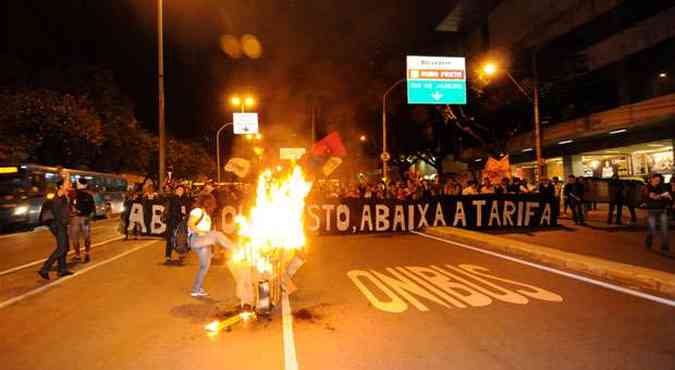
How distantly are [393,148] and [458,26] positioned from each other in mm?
15358

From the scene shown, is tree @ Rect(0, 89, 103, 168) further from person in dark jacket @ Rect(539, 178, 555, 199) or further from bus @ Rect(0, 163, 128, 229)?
person in dark jacket @ Rect(539, 178, 555, 199)

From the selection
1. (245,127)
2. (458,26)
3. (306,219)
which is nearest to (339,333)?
(306,219)

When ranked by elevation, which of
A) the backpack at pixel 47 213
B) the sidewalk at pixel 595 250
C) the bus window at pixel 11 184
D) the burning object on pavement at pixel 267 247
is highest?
the bus window at pixel 11 184

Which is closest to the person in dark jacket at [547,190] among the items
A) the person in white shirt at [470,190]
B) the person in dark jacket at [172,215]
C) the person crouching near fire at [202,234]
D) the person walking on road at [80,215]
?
the person in white shirt at [470,190]

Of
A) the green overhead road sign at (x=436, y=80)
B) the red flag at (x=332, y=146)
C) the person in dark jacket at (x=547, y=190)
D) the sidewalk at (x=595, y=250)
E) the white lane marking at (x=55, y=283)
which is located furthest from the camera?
the green overhead road sign at (x=436, y=80)

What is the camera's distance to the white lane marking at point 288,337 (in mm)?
4414

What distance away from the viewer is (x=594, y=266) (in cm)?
812

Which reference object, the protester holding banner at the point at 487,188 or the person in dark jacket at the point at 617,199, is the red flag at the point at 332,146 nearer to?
the protester holding banner at the point at 487,188

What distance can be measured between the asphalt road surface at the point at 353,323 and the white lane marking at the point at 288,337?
0.02 m

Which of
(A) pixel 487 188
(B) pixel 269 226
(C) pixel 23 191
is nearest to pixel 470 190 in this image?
(A) pixel 487 188

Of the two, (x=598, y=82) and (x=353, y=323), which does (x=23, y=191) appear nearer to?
(x=353, y=323)

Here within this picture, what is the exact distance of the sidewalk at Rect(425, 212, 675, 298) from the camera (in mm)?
7355

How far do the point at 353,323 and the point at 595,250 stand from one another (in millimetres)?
7690

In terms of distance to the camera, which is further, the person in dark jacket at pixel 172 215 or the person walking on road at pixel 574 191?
the person walking on road at pixel 574 191
